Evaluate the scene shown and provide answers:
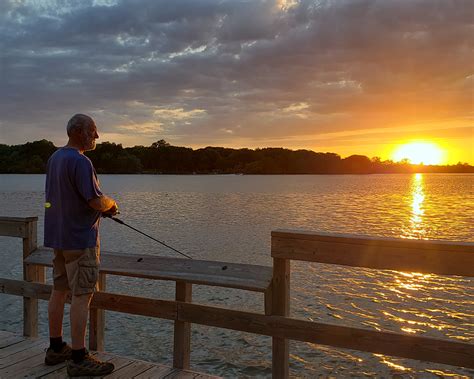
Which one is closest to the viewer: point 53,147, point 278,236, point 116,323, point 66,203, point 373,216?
point 278,236

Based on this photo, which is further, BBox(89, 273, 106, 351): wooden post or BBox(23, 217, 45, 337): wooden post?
BBox(23, 217, 45, 337): wooden post

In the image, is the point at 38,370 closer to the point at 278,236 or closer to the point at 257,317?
the point at 257,317

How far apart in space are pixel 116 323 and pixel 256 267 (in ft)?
19.4

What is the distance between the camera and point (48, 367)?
377cm

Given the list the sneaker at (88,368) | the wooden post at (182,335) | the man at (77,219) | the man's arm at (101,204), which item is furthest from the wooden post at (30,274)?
the wooden post at (182,335)

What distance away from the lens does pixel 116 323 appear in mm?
8508

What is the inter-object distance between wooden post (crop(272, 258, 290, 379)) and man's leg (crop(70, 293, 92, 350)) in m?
1.44

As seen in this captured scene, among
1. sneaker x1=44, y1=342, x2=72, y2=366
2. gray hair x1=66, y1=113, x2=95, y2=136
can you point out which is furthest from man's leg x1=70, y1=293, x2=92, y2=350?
gray hair x1=66, y1=113, x2=95, y2=136

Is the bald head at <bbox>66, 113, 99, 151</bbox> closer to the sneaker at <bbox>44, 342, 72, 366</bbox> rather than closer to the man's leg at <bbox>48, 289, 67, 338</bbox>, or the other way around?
the man's leg at <bbox>48, 289, 67, 338</bbox>

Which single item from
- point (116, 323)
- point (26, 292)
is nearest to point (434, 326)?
point (116, 323)

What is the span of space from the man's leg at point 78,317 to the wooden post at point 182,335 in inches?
27.7

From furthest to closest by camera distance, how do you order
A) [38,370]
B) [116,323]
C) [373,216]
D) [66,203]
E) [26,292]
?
[373,216] < [116,323] < [26,292] < [38,370] < [66,203]

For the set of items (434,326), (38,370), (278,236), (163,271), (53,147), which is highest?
(53,147)

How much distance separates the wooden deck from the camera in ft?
11.8
